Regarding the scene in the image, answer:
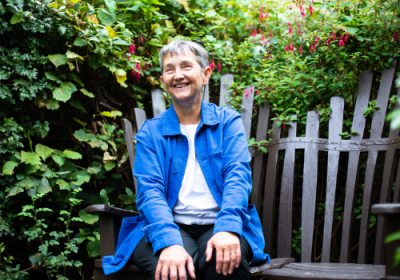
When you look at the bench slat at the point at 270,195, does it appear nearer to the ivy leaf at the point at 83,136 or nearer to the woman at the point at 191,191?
the woman at the point at 191,191

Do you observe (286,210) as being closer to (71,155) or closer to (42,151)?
(71,155)

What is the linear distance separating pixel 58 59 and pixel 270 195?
1880mm

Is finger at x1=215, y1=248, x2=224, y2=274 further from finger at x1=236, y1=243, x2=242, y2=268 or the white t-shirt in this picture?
the white t-shirt

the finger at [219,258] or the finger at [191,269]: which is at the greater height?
the finger at [219,258]

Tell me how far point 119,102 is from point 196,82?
146 cm

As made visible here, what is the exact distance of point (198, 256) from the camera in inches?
68.1

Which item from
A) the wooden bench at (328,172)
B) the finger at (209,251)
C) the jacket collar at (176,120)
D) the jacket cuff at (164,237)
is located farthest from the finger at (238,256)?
the jacket collar at (176,120)

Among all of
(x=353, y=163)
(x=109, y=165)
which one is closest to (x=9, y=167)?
(x=109, y=165)

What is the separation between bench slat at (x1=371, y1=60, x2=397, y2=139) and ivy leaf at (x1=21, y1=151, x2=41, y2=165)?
7.97ft

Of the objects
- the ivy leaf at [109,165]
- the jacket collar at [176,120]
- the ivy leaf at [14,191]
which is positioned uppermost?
the jacket collar at [176,120]

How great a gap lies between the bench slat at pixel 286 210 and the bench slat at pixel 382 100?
0.57 metres

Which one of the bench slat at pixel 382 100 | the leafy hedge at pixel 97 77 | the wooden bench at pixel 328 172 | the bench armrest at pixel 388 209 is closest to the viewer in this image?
the bench armrest at pixel 388 209

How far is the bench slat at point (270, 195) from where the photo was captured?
2.42m

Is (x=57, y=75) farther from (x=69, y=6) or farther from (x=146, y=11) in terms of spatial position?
(x=146, y=11)
